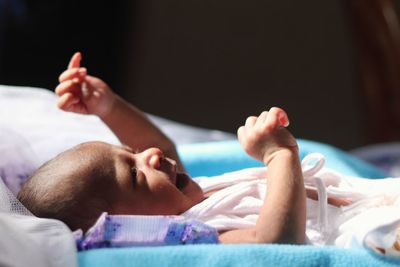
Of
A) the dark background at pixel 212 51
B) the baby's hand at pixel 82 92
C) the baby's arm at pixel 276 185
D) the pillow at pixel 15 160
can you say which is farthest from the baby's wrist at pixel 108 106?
the dark background at pixel 212 51

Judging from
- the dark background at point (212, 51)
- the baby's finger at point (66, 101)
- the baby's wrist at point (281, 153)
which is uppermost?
the baby's wrist at point (281, 153)

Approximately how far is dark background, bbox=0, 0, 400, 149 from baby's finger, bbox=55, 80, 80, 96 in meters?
1.01

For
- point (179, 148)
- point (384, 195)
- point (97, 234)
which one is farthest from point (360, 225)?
→ point (179, 148)

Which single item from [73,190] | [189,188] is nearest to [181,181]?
[189,188]

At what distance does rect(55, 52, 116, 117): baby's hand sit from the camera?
919mm

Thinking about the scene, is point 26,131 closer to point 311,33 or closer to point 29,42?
point 29,42

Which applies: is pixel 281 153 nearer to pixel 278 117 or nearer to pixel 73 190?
pixel 278 117

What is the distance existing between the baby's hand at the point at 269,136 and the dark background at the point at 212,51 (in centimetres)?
121

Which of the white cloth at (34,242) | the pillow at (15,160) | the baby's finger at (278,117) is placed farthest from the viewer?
the pillow at (15,160)

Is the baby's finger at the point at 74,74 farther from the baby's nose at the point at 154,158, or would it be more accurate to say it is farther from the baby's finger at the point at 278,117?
the baby's finger at the point at 278,117

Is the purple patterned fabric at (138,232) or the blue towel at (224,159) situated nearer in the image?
the purple patterned fabric at (138,232)

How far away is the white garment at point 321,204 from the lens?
73 centimetres

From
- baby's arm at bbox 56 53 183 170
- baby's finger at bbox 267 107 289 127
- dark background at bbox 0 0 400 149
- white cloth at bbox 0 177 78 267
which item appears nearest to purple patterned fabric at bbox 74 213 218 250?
white cloth at bbox 0 177 78 267

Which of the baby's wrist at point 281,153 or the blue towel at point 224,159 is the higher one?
the baby's wrist at point 281,153
